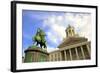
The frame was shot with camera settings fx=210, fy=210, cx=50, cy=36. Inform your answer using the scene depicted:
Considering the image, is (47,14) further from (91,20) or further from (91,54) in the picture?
(91,54)

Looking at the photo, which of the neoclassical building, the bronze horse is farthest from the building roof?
the bronze horse

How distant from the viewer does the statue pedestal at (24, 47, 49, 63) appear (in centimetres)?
142

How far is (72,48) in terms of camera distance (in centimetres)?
154

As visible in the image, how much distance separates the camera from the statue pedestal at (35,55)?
4.67 ft

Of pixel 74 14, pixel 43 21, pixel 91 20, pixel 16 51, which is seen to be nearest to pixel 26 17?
pixel 43 21

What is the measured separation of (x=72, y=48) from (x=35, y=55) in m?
0.28

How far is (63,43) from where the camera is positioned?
4.96 ft

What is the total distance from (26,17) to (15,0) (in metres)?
0.13

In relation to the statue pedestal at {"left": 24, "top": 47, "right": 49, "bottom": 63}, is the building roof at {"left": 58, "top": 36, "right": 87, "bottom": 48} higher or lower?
higher

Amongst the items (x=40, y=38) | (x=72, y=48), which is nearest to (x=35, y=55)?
(x=40, y=38)

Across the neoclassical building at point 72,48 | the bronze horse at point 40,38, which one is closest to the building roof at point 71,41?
the neoclassical building at point 72,48

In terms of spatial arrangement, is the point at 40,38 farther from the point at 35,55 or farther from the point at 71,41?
the point at 71,41

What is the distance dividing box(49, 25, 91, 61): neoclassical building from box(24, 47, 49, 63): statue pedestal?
0.04 m

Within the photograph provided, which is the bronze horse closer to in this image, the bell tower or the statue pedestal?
the statue pedestal
